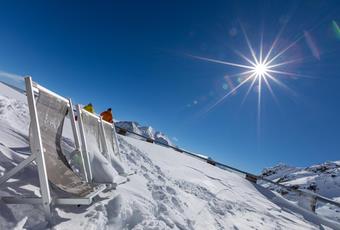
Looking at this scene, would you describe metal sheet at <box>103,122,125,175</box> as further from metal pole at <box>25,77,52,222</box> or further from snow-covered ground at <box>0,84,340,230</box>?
metal pole at <box>25,77,52,222</box>

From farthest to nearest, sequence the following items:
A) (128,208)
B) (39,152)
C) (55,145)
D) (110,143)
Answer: (110,143) → (128,208) → (55,145) → (39,152)

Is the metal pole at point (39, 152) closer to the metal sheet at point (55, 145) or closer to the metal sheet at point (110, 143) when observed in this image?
the metal sheet at point (55, 145)

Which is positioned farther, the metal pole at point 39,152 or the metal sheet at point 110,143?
the metal sheet at point 110,143

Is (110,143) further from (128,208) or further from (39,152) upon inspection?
(39,152)

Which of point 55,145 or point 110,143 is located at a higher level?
point 110,143

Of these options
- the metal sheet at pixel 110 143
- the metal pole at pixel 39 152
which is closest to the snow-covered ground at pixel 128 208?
the metal pole at pixel 39 152

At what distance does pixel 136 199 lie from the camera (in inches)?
A: 183

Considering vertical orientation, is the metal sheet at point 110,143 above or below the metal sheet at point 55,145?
above

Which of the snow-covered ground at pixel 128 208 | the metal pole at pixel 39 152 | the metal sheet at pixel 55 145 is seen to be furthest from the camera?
the metal sheet at pixel 55 145

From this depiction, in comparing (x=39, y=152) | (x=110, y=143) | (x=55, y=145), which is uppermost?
(x=110, y=143)

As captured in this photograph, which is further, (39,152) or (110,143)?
(110,143)

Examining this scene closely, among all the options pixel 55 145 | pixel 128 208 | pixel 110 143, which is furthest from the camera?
pixel 110 143

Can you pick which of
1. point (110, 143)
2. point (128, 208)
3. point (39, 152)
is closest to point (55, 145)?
point (39, 152)

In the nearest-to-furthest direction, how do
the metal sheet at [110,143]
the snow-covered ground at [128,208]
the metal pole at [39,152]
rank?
the metal pole at [39,152], the snow-covered ground at [128,208], the metal sheet at [110,143]
